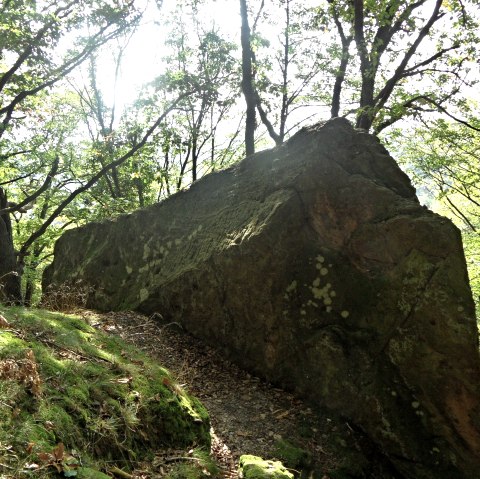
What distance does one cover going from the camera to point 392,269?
6031mm

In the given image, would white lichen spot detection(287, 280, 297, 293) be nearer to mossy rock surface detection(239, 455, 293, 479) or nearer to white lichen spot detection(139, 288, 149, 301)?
mossy rock surface detection(239, 455, 293, 479)

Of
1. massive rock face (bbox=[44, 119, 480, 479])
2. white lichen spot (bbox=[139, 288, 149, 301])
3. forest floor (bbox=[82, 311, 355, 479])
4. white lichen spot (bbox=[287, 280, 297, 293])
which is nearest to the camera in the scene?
forest floor (bbox=[82, 311, 355, 479])

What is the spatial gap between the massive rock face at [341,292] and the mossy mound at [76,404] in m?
2.26

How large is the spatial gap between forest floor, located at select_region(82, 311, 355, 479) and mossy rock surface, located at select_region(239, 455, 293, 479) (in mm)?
192

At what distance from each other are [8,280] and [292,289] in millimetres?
8611

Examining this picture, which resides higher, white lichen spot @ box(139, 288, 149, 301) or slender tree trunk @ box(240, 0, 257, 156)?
slender tree trunk @ box(240, 0, 257, 156)

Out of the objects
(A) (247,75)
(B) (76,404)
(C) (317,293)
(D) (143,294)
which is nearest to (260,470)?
(B) (76,404)

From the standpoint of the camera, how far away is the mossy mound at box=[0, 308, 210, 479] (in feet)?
8.32

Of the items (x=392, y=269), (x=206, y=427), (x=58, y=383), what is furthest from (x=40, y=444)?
(x=392, y=269)

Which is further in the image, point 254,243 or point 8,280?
point 8,280

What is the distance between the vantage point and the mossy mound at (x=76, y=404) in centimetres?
254

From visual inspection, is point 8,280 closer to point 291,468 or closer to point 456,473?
point 291,468

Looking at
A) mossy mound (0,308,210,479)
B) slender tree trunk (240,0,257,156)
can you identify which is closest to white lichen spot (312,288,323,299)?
mossy mound (0,308,210,479)

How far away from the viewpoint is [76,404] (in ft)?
10.5
